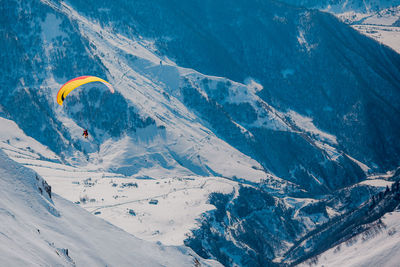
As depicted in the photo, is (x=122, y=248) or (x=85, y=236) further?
(x=122, y=248)

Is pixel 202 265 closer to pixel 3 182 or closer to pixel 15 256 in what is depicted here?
pixel 3 182

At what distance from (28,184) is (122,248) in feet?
101

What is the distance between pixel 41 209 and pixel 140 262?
3035cm

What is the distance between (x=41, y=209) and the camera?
139 meters

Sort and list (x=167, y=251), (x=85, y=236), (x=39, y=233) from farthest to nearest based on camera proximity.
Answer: (x=167, y=251) → (x=85, y=236) → (x=39, y=233)

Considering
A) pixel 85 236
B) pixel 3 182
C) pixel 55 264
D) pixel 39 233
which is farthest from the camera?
pixel 85 236

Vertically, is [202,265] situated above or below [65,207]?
below

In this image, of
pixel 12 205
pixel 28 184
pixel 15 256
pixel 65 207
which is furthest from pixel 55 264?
pixel 65 207

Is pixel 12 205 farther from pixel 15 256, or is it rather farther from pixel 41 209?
pixel 15 256

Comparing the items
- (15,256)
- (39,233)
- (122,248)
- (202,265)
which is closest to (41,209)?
(39,233)

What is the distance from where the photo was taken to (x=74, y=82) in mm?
148125

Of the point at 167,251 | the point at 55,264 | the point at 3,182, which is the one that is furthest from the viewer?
the point at 167,251

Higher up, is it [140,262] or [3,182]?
[3,182]

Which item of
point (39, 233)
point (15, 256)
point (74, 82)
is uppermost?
point (74, 82)
